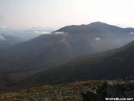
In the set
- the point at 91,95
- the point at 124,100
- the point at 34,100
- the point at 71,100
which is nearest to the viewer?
the point at 124,100

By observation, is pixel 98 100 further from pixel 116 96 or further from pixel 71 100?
pixel 71 100

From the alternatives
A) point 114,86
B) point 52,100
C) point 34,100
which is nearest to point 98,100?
point 114,86

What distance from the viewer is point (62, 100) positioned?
4244 cm

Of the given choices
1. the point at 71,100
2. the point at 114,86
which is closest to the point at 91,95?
the point at 114,86

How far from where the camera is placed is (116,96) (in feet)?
75.2

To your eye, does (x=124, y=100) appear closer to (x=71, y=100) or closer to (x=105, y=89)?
(x=105, y=89)

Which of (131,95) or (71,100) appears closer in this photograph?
(131,95)

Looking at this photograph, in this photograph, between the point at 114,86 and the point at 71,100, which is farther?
the point at 71,100

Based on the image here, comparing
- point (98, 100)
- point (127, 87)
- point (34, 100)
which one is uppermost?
point (127, 87)

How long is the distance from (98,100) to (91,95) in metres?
1.24

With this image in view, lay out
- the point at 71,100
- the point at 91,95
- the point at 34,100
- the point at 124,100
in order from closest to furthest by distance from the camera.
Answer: the point at 124,100, the point at 91,95, the point at 71,100, the point at 34,100

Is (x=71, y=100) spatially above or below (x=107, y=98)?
below

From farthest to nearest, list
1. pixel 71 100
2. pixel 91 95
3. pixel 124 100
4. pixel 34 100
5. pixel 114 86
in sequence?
1. pixel 34 100
2. pixel 71 100
3. pixel 91 95
4. pixel 114 86
5. pixel 124 100

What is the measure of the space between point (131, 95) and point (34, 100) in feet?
95.8
